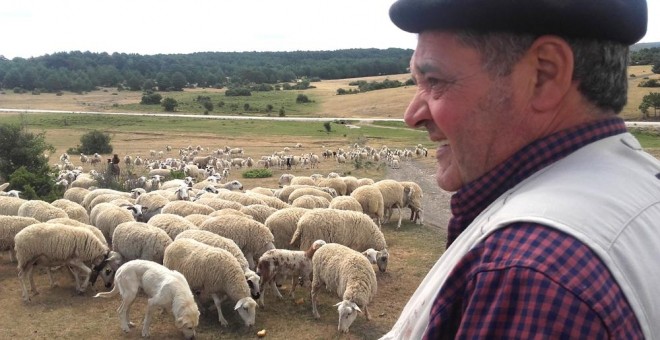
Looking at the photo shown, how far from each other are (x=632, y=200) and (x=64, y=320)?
33.7 feet

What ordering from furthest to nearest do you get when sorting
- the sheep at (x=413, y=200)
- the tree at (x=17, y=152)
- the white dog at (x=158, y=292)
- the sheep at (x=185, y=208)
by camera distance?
the tree at (x=17, y=152) < the sheep at (x=413, y=200) < the sheep at (x=185, y=208) < the white dog at (x=158, y=292)

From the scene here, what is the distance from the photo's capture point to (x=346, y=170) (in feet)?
99.9

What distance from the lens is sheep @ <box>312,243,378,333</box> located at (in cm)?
897

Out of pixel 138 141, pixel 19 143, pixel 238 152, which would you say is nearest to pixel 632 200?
pixel 19 143

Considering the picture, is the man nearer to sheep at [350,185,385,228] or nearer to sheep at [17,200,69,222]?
sheep at [17,200,69,222]

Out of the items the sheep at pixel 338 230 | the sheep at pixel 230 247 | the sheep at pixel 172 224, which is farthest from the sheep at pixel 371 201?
the sheep at pixel 230 247

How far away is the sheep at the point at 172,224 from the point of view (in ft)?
38.4

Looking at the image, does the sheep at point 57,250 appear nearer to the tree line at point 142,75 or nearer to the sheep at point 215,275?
the sheep at point 215,275

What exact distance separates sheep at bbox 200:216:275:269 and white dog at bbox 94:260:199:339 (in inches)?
103

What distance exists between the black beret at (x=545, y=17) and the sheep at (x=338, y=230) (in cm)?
1072

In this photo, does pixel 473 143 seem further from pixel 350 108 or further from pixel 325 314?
pixel 350 108

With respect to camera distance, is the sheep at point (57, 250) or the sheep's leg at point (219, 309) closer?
Answer: the sheep's leg at point (219, 309)

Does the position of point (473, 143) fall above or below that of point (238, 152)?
above

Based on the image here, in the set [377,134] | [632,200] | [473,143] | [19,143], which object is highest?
[473,143]
